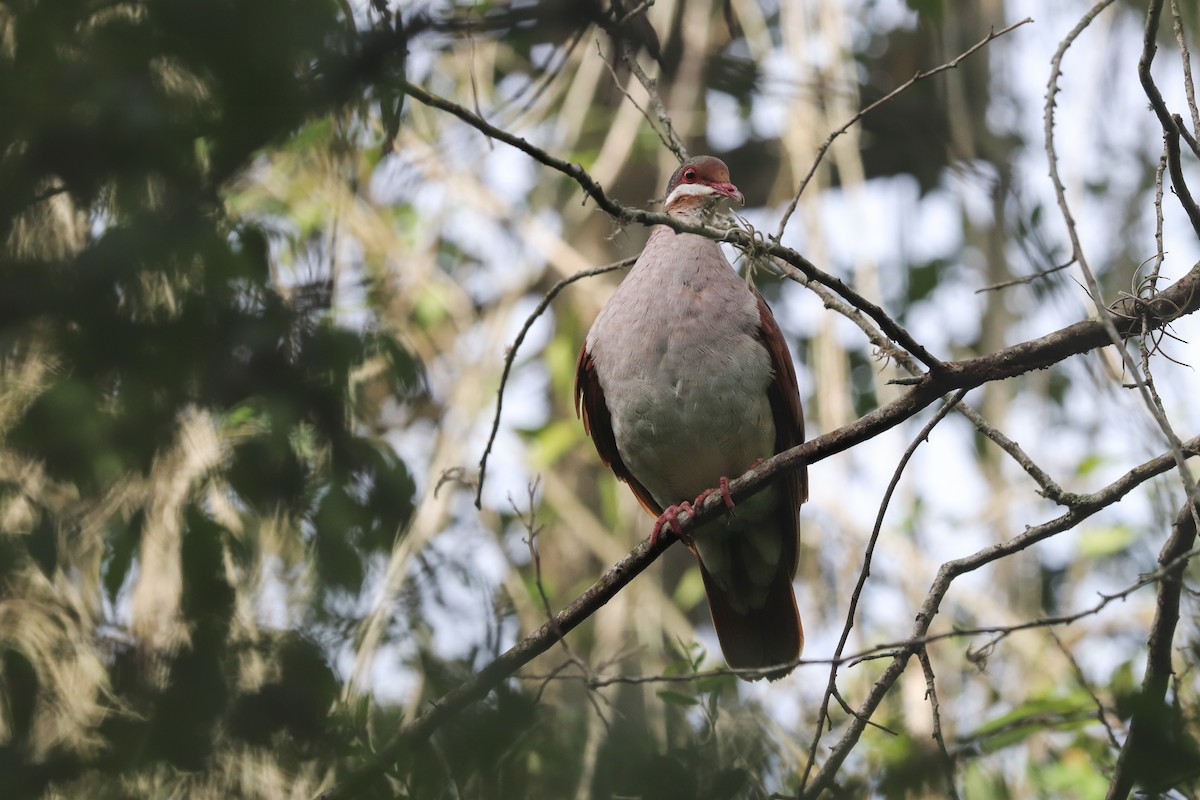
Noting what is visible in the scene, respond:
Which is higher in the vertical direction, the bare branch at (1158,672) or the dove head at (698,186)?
the dove head at (698,186)

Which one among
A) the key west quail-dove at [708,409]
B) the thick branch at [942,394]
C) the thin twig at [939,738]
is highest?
the key west quail-dove at [708,409]

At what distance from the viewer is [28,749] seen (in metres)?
1.48

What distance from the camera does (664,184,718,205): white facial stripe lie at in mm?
4658

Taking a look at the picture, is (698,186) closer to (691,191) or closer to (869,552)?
(691,191)

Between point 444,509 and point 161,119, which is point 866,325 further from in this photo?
point 444,509

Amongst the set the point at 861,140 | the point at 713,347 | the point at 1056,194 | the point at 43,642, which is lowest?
the point at 43,642

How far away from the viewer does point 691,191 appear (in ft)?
15.4

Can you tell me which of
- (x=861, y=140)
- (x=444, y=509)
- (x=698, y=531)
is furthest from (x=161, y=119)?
(x=861, y=140)

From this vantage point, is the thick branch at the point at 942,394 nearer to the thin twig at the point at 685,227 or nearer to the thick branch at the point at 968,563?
the thick branch at the point at 968,563

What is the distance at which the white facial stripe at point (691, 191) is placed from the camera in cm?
466

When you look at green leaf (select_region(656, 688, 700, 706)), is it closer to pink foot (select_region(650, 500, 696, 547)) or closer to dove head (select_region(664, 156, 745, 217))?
pink foot (select_region(650, 500, 696, 547))

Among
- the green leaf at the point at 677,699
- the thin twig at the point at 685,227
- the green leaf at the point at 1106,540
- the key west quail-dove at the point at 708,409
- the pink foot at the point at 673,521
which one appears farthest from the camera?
the green leaf at the point at 1106,540

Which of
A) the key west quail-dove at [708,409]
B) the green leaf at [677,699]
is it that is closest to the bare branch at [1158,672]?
the green leaf at [677,699]

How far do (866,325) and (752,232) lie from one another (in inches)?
35.4
